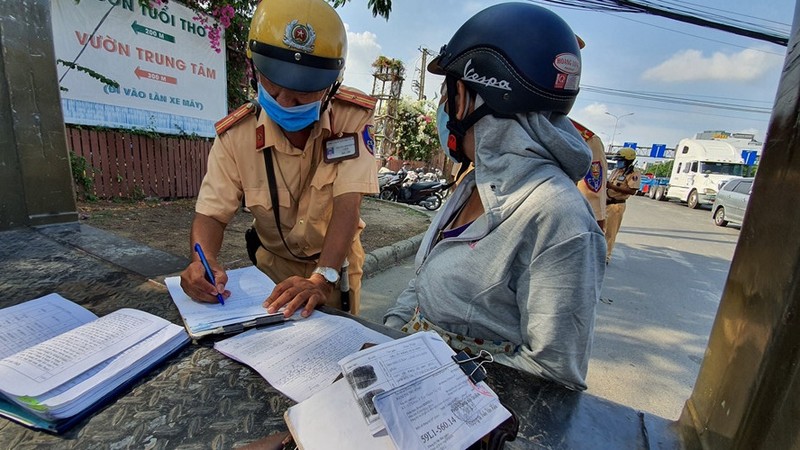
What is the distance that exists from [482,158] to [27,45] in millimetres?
2394

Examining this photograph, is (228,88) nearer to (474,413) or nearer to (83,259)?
(83,259)

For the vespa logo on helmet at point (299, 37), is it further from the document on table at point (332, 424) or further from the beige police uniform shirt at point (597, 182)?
the beige police uniform shirt at point (597, 182)

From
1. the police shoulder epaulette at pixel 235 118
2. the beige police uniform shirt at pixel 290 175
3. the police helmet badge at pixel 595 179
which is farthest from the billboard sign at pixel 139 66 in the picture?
the police helmet badge at pixel 595 179

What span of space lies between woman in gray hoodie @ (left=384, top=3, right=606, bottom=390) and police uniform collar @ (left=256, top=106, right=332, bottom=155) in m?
0.65

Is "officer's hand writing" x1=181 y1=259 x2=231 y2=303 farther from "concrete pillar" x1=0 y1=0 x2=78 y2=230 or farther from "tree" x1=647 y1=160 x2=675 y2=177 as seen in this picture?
"tree" x1=647 y1=160 x2=675 y2=177

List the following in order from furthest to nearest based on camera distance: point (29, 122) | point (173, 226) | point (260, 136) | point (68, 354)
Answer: point (173, 226) < point (29, 122) < point (260, 136) < point (68, 354)

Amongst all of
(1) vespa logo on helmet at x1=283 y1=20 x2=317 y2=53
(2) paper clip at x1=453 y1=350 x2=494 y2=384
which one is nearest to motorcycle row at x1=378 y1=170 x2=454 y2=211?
(1) vespa logo on helmet at x1=283 y1=20 x2=317 y2=53

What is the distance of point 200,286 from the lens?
4.07 feet

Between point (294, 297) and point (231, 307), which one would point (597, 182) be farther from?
point (231, 307)

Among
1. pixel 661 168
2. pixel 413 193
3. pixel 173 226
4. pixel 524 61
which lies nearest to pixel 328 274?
pixel 524 61

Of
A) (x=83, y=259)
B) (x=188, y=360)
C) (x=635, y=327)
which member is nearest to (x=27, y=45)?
(x=83, y=259)

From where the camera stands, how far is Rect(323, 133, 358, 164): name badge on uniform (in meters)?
1.75

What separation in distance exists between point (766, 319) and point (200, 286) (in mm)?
1362

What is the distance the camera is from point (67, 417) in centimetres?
71
